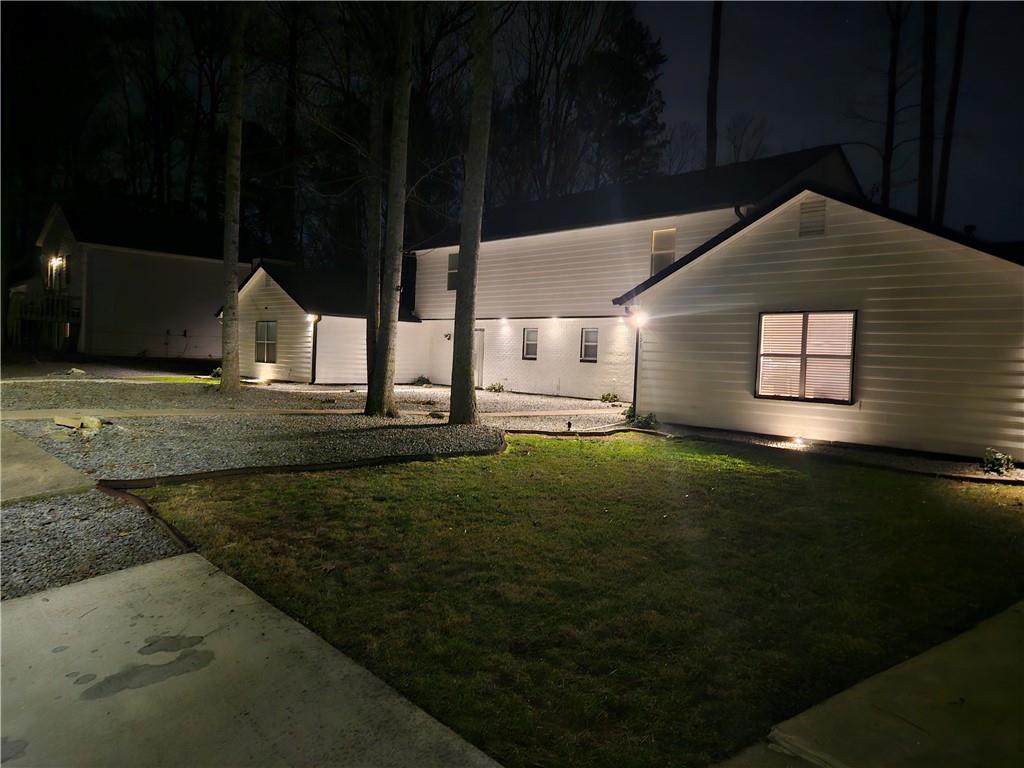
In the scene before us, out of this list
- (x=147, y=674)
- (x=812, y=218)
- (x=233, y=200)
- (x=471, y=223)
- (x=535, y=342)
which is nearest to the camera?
(x=147, y=674)

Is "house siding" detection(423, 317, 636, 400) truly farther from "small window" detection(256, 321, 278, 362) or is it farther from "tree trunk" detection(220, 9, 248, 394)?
"tree trunk" detection(220, 9, 248, 394)

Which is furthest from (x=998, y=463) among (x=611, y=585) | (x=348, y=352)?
(x=348, y=352)

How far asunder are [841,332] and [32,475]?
11301 millimetres

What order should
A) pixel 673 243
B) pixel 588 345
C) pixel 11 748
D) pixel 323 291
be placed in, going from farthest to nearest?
1. pixel 323 291
2. pixel 588 345
3. pixel 673 243
4. pixel 11 748

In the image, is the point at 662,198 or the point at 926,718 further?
the point at 662,198

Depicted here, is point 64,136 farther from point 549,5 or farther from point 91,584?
point 91,584

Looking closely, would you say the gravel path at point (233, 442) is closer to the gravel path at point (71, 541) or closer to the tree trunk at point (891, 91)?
the gravel path at point (71, 541)

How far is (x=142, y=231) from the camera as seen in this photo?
1118 inches

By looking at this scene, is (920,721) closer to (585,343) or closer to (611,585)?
(611,585)

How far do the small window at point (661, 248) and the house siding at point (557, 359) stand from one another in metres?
1.90

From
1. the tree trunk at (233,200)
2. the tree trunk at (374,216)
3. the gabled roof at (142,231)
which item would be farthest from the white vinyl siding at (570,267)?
the gabled roof at (142,231)

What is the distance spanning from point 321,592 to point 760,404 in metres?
9.47

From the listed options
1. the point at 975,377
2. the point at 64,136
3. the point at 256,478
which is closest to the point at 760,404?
the point at 975,377

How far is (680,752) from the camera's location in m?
2.52
